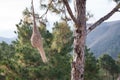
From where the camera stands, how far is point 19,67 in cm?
3203

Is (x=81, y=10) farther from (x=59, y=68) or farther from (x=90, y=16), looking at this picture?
(x=59, y=68)

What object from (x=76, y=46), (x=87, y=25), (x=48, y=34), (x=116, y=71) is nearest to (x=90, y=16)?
(x=87, y=25)

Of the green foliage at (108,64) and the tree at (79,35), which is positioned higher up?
the green foliage at (108,64)

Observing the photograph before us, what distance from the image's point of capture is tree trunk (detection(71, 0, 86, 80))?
35.1 ft

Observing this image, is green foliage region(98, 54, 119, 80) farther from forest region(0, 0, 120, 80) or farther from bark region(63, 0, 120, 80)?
bark region(63, 0, 120, 80)

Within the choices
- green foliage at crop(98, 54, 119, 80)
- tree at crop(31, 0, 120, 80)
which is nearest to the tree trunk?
tree at crop(31, 0, 120, 80)

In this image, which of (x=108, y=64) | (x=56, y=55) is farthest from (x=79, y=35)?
(x=108, y=64)

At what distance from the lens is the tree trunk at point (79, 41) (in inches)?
421

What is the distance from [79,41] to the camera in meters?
10.8

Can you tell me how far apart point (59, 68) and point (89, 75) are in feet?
31.4

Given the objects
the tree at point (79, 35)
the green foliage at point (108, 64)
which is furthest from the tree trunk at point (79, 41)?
the green foliage at point (108, 64)

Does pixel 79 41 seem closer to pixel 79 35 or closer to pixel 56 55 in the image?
pixel 79 35

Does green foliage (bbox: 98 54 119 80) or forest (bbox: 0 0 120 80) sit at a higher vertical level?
green foliage (bbox: 98 54 119 80)

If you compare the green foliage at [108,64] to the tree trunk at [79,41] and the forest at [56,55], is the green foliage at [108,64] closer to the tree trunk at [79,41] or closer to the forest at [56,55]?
the forest at [56,55]
